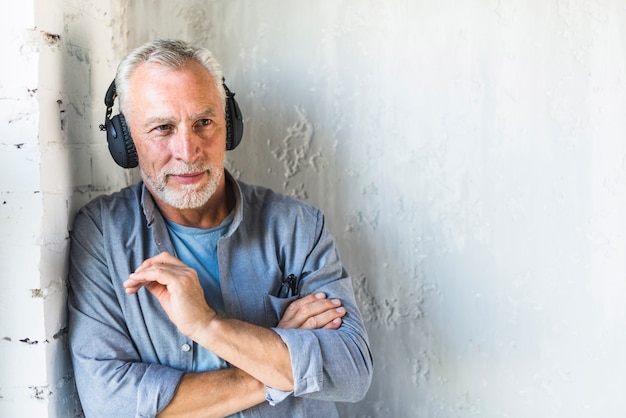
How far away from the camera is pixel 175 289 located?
1.56 meters

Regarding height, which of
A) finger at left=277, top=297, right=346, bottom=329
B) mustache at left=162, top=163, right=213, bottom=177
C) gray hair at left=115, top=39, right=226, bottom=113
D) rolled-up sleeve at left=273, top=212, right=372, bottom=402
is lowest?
rolled-up sleeve at left=273, top=212, right=372, bottom=402

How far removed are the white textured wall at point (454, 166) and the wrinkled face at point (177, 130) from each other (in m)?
0.31

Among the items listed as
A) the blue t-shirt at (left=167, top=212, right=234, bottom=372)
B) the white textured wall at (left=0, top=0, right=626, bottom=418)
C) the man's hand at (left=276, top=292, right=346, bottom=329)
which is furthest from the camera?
the white textured wall at (left=0, top=0, right=626, bottom=418)

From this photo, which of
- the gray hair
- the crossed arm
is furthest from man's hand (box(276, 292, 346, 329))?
the gray hair

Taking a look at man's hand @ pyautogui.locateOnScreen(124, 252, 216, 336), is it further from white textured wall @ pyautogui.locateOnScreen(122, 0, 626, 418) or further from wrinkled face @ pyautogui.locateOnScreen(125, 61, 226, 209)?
white textured wall @ pyautogui.locateOnScreen(122, 0, 626, 418)

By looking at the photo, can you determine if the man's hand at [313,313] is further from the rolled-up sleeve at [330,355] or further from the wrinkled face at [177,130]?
the wrinkled face at [177,130]

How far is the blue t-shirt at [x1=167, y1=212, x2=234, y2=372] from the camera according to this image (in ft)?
5.97

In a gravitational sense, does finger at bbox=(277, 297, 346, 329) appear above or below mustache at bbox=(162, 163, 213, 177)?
below

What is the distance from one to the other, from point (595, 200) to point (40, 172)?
1.55 metres

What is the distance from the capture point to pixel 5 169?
5.20 ft

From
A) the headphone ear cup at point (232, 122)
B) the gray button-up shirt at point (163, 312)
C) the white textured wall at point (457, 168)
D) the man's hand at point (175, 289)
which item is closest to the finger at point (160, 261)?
the man's hand at point (175, 289)

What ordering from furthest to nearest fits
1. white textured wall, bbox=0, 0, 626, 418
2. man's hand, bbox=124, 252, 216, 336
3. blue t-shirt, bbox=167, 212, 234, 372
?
white textured wall, bbox=0, 0, 626, 418
blue t-shirt, bbox=167, 212, 234, 372
man's hand, bbox=124, 252, 216, 336

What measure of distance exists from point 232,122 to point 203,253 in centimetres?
35

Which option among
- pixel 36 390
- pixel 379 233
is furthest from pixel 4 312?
pixel 379 233
